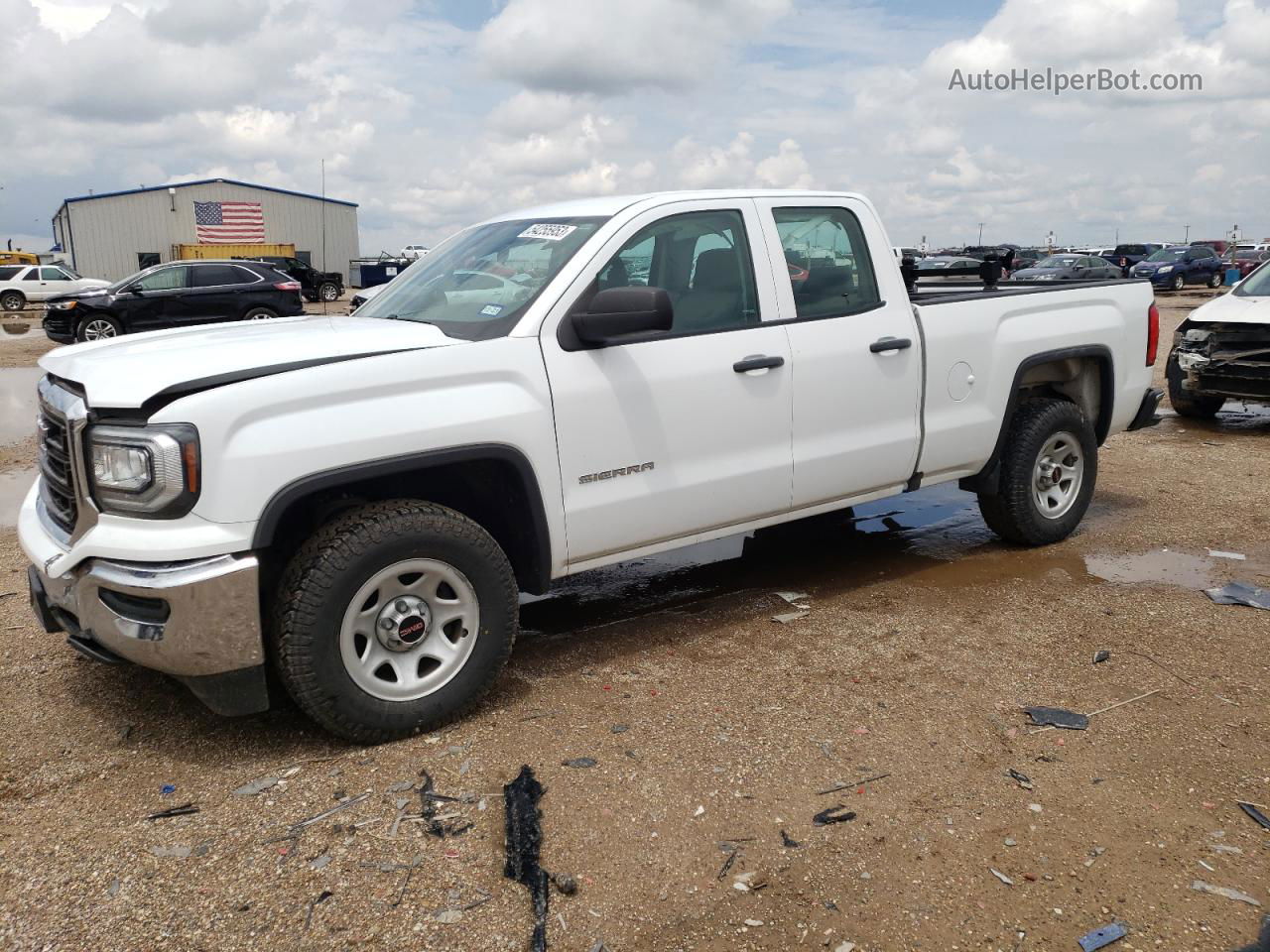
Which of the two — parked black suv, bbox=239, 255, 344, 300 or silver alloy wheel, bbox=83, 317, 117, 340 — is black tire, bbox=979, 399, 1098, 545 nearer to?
silver alloy wheel, bbox=83, 317, 117, 340

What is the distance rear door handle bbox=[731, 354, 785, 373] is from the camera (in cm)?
436

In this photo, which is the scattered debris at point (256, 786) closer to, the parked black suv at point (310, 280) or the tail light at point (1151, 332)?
the tail light at point (1151, 332)

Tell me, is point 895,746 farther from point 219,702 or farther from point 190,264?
point 190,264

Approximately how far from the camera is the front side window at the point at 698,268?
4.29 metres

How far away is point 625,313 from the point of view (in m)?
3.79

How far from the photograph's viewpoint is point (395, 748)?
12.0 ft

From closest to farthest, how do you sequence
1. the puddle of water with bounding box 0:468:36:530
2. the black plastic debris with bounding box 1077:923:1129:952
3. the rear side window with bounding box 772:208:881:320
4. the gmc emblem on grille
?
the black plastic debris with bounding box 1077:923:1129:952 < the gmc emblem on grille < the rear side window with bounding box 772:208:881:320 < the puddle of water with bounding box 0:468:36:530

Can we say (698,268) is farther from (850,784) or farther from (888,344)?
(850,784)

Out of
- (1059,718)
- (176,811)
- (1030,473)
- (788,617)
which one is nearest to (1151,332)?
(1030,473)

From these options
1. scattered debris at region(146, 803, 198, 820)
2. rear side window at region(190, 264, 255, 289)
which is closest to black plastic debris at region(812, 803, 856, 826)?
scattered debris at region(146, 803, 198, 820)

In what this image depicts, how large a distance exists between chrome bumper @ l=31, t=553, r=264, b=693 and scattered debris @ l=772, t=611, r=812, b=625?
2492mm

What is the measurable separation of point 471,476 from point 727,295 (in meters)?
1.39

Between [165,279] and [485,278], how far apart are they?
1725 centimetres

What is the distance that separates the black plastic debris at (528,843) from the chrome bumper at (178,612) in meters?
0.94
